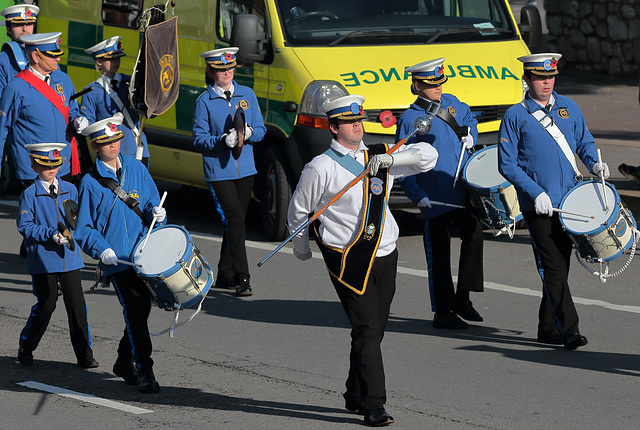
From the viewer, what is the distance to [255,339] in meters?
8.08

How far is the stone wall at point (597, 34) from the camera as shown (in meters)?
21.4

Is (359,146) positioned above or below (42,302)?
above

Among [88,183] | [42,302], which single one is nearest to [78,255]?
[42,302]

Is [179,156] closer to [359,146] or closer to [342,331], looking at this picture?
[342,331]

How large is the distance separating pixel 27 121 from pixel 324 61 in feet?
8.70

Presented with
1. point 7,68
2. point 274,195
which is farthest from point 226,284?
point 7,68

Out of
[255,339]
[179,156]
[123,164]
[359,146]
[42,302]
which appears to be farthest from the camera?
[179,156]

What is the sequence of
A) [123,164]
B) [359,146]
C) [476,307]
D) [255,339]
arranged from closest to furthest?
[359,146], [123,164], [255,339], [476,307]

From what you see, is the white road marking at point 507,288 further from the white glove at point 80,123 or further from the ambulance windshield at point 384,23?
the white glove at point 80,123

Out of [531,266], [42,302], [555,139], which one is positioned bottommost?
[531,266]

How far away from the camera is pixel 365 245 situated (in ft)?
20.7

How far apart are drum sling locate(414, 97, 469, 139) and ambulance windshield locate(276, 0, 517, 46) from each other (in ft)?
8.83

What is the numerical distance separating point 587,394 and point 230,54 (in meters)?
4.03

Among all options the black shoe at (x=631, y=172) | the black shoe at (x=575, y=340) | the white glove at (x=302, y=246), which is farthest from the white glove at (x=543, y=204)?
the black shoe at (x=631, y=172)
